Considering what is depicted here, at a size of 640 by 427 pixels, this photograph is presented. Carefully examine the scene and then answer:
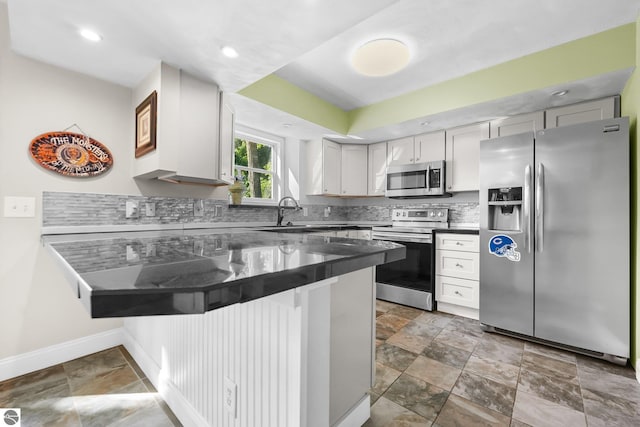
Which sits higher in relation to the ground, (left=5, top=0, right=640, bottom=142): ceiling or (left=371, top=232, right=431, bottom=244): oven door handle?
(left=5, top=0, right=640, bottom=142): ceiling

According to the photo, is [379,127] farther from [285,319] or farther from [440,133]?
[285,319]

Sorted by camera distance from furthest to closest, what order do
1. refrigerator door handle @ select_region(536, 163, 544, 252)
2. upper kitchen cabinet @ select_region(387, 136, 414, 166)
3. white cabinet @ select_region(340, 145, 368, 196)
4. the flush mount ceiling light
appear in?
white cabinet @ select_region(340, 145, 368, 196)
upper kitchen cabinet @ select_region(387, 136, 414, 166)
refrigerator door handle @ select_region(536, 163, 544, 252)
the flush mount ceiling light

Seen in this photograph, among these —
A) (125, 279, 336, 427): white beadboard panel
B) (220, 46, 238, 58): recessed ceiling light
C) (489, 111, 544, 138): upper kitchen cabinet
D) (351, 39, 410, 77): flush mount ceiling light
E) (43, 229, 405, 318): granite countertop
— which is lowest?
(125, 279, 336, 427): white beadboard panel

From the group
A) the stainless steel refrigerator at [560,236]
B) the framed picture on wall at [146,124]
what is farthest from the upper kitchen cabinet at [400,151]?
the framed picture on wall at [146,124]

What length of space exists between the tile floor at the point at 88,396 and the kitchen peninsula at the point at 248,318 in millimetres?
90

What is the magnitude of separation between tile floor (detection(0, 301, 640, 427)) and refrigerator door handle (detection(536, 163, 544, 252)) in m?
0.87

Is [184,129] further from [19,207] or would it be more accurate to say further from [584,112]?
[584,112]

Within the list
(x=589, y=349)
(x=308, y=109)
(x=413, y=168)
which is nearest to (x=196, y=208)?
(x=308, y=109)

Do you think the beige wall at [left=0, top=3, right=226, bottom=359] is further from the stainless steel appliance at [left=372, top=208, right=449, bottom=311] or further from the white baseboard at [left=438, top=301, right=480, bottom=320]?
the white baseboard at [left=438, top=301, right=480, bottom=320]

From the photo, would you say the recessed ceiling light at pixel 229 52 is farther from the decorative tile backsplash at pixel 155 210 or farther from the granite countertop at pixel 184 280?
the granite countertop at pixel 184 280

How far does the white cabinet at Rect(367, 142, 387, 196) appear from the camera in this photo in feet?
12.7

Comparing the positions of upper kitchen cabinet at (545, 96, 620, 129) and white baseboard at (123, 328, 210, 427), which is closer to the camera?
white baseboard at (123, 328, 210, 427)

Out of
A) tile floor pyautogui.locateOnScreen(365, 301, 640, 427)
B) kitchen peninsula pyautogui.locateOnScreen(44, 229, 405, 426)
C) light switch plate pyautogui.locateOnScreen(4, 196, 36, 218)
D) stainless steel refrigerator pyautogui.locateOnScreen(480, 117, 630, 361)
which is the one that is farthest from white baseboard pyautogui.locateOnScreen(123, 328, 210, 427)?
stainless steel refrigerator pyautogui.locateOnScreen(480, 117, 630, 361)

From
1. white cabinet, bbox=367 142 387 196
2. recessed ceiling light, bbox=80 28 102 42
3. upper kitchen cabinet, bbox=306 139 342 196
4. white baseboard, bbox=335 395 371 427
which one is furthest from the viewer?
white cabinet, bbox=367 142 387 196
